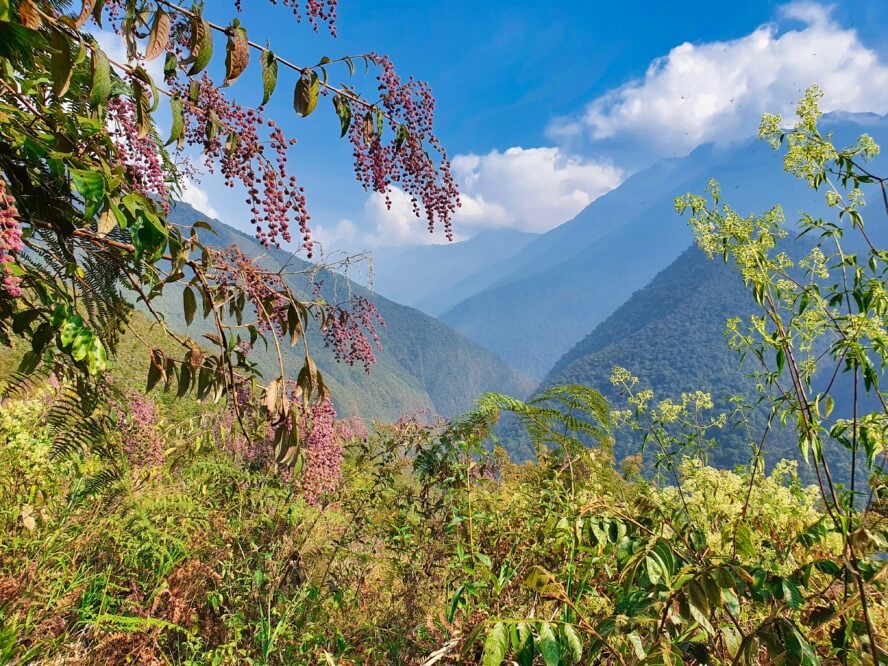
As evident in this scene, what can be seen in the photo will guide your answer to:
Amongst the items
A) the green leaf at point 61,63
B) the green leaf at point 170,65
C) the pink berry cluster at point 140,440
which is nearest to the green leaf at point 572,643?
the green leaf at point 61,63

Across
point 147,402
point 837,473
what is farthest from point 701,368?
point 147,402

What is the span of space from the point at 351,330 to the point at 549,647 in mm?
1779

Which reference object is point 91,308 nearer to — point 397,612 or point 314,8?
point 314,8

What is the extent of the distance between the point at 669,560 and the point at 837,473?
163 feet

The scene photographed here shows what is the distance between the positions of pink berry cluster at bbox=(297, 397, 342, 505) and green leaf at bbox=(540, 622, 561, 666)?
2565 millimetres

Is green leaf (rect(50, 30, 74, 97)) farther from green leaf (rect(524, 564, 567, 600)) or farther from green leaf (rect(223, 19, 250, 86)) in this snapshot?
green leaf (rect(524, 564, 567, 600))

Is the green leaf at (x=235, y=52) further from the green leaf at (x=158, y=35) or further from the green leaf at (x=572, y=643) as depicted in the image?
the green leaf at (x=572, y=643)

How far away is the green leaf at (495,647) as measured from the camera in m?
0.89

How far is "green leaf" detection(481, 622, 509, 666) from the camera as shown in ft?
2.93

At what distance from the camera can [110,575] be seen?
281 centimetres

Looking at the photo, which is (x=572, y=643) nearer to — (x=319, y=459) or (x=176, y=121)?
(x=176, y=121)

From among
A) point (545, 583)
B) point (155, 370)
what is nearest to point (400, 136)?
point (155, 370)

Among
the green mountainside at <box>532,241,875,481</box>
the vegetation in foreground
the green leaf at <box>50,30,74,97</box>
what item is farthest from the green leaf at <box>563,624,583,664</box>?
the green mountainside at <box>532,241,875,481</box>

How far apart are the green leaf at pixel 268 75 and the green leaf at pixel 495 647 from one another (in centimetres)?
133
